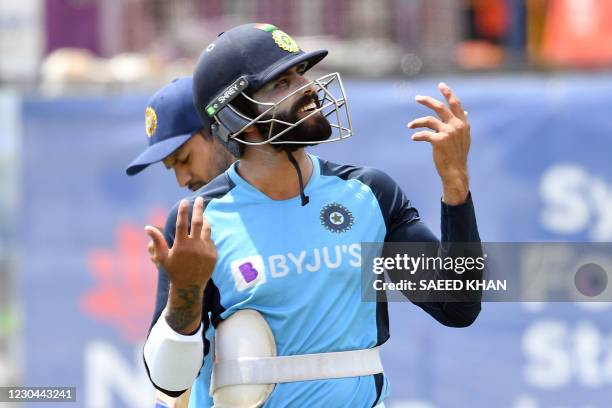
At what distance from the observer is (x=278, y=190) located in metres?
3.39

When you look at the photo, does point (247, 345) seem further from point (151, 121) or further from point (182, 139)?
point (151, 121)

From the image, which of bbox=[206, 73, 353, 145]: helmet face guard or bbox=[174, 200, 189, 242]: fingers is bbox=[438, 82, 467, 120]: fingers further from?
Result: bbox=[174, 200, 189, 242]: fingers

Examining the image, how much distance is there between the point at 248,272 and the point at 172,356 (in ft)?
0.97

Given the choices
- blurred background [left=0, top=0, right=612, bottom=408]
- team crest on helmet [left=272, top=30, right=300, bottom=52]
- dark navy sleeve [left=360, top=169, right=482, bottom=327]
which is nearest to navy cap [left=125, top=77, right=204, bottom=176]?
team crest on helmet [left=272, top=30, right=300, bottom=52]

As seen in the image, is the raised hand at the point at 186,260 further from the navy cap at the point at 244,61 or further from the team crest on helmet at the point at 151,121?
the team crest on helmet at the point at 151,121

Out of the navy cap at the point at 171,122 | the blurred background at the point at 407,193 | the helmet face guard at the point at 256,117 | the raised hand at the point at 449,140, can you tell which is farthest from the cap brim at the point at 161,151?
the blurred background at the point at 407,193

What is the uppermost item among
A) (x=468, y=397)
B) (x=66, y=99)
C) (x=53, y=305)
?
(x=66, y=99)

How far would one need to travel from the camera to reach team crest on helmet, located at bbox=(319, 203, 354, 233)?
3314 mm

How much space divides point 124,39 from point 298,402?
8983 mm

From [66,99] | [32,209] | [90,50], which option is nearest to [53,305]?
[32,209]

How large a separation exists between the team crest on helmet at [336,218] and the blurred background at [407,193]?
3.70 m

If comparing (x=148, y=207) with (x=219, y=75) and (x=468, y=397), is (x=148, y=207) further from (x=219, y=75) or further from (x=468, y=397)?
(x=219, y=75)

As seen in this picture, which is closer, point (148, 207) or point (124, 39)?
point (148, 207)

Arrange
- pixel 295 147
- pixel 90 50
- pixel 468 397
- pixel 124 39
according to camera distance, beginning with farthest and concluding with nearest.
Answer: pixel 124 39 → pixel 90 50 → pixel 468 397 → pixel 295 147
